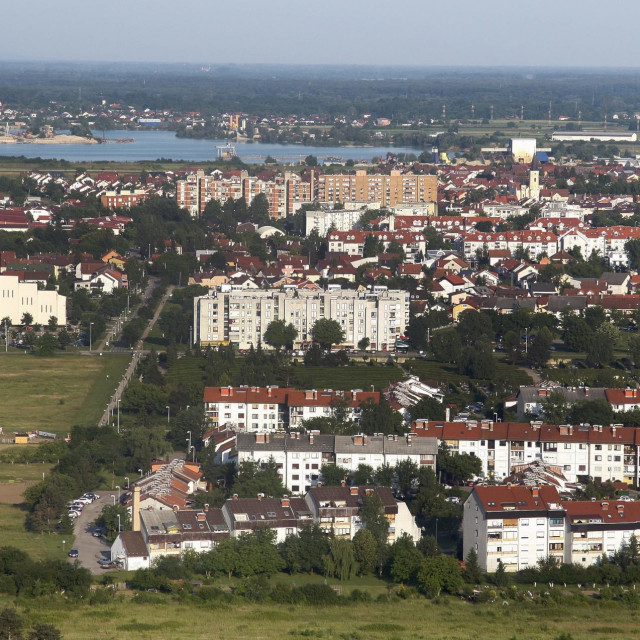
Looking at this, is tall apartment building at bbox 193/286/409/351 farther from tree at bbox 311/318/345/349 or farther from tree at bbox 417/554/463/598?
tree at bbox 417/554/463/598

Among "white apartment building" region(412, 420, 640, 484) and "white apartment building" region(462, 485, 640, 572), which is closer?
"white apartment building" region(462, 485, 640, 572)

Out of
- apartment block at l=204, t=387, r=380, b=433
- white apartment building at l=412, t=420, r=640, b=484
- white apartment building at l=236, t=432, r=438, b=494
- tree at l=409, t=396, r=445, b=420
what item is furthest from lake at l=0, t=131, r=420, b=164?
white apartment building at l=236, t=432, r=438, b=494

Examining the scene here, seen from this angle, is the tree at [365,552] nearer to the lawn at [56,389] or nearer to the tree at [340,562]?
the tree at [340,562]

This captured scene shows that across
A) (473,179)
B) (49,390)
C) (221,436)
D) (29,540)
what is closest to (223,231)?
(473,179)

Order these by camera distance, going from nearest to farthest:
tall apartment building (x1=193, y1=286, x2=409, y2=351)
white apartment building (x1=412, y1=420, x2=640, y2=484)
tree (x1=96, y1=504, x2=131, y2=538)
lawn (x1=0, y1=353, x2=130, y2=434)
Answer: tree (x1=96, y1=504, x2=131, y2=538) → white apartment building (x1=412, y1=420, x2=640, y2=484) → lawn (x1=0, y1=353, x2=130, y2=434) → tall apartment building (x1=193, y1=286, x2=409, y2=351)

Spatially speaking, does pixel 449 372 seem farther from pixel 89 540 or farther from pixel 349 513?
pixel 89 540

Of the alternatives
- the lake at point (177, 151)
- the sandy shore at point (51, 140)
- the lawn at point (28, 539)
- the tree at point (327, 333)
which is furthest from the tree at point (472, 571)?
the sandy shore at point (51, 140)

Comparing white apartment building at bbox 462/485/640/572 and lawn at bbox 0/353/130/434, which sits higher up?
white apartment building at bbox 462/485/640/572
